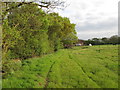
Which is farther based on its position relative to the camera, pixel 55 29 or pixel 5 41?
pixel 55 29

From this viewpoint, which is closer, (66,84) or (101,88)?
(101,88)

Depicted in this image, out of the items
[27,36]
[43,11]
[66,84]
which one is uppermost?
[43,11]

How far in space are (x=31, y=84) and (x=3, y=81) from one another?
5.26ft

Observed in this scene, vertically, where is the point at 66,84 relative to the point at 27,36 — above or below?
below

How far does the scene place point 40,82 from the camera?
245 inches

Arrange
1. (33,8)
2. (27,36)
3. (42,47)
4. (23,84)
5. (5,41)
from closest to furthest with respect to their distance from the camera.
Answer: (23,84), (5,41), (33,8), (27,36), (42,47)

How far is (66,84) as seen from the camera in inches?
232

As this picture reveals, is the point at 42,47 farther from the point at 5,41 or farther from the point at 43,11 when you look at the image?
the point at 5,41

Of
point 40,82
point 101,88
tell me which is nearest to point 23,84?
point 40,82

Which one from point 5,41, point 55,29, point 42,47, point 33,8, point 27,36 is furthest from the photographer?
point 55,29

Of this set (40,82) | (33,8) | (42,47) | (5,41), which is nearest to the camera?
(40,82)

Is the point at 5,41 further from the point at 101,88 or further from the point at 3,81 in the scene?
the point at 101,88

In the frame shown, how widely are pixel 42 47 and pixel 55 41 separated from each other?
884cm

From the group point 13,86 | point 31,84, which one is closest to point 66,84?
point 31,84
